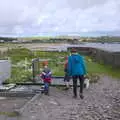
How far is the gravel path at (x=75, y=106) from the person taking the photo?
10940 millimetres

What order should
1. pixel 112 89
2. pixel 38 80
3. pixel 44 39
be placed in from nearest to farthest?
1. pixel 112 89
2. pixel 38 80
3. pixel 44 39

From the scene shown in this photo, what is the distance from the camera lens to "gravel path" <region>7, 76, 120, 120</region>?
35.9 feet

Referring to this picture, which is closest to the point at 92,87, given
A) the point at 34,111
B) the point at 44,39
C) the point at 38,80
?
the point at 38,80

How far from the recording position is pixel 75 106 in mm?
12430

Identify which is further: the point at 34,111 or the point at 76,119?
the point at 34,111

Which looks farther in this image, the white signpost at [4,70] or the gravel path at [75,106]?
the white signpost at [4,70]

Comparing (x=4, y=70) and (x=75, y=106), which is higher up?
(x=4, y=70)

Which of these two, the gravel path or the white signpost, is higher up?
the white signpost

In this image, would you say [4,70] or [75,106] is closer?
[75,106]

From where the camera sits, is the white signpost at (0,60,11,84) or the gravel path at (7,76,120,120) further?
the white signpost at (0,60,11,84)

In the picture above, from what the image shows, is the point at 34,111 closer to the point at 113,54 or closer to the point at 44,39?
the point at 113,54

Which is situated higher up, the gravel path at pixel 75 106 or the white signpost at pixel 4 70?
the white signpost at pixel 4 70

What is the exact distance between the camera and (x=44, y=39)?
571 feet

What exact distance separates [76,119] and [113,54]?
55.5ft
